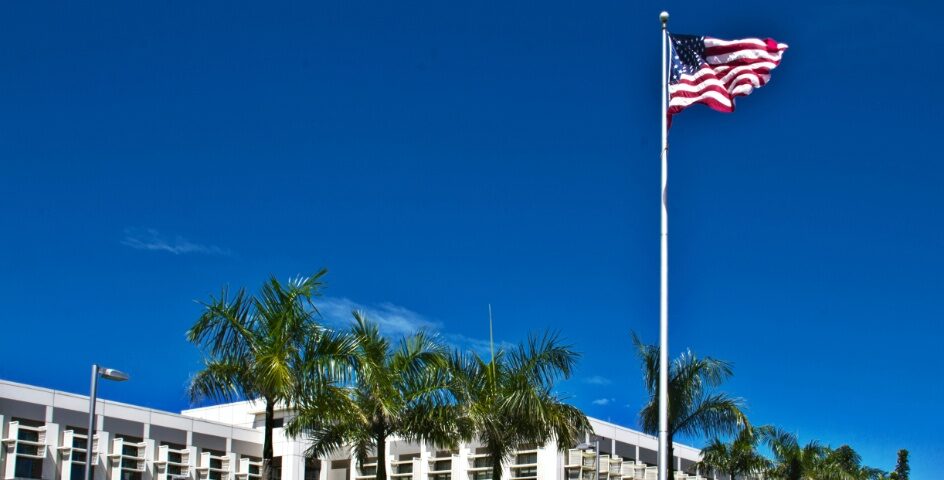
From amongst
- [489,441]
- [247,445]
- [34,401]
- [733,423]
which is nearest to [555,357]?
[489,441]

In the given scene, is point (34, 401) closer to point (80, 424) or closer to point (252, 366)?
point (80, 424)

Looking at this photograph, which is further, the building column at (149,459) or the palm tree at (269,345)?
the building column at (149,459)

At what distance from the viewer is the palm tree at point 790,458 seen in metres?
61.2

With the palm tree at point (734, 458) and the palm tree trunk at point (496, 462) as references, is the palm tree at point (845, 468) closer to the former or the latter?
the palm tree at point (734, 458)

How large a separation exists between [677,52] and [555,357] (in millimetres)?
9721

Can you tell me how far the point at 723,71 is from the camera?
23.1 metres

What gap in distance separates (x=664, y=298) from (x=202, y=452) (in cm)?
3920

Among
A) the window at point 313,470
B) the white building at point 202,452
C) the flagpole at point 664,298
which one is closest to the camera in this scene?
the flagpole at point 664,298

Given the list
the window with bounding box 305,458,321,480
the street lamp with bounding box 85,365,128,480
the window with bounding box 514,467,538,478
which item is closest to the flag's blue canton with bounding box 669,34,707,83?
the street lamp with bounding box 85,365,128,480

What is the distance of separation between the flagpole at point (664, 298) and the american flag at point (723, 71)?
0.49m

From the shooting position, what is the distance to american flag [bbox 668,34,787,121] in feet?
75.6

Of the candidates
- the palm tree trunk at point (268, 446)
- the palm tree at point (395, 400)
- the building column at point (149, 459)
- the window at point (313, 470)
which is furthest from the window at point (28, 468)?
the palm tree trunk at point (268, 446)

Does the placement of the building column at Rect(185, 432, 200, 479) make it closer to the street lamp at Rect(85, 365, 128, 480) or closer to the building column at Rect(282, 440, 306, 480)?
the building column at Rect(282, 440, 306, 480)

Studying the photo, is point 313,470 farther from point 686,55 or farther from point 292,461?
point 686,55
